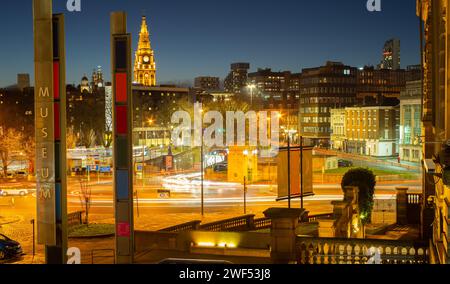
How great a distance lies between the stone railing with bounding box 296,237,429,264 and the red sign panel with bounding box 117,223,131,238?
387cm

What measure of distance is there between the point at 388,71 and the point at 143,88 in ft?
268

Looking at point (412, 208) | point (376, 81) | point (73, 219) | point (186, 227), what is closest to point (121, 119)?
point (186, 227)

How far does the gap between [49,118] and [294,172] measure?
35.0 feet

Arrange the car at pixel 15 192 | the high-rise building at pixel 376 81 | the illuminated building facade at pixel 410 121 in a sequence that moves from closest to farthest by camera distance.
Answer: the car at pixel 15 192
the illuminated building facade at pixel 410 121
the high-rise building at pixel 376 81

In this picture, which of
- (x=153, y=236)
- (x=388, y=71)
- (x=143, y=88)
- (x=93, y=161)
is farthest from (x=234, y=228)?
(x=388, y=71)

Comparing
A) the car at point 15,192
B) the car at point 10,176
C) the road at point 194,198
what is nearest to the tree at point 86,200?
the road at point 194,198

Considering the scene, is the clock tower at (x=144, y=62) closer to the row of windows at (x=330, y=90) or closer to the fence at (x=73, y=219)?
the row of windows at (x=330, y=90)

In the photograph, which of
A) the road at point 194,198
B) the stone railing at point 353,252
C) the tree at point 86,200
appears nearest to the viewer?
the stone railing at point 353,252

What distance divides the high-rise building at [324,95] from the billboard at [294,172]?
108656 mm

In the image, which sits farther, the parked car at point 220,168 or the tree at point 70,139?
the tree at point 70,139

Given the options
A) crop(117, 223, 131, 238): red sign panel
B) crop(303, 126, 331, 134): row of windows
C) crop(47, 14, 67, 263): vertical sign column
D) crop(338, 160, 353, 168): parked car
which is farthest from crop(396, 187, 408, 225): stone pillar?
crop(303, 126, 331, 134): row of windows

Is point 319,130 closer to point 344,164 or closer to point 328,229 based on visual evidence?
point 344,164

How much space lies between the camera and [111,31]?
1263 centimetres

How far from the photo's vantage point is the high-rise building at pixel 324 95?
427 feet
